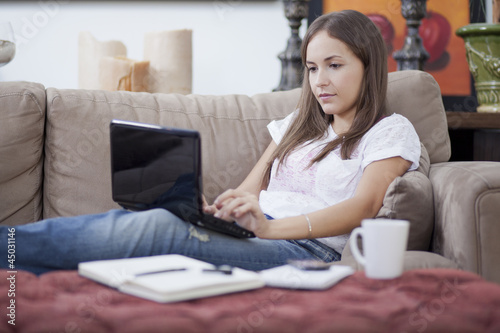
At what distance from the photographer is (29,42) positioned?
2410 millimetres

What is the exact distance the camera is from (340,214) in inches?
53.2

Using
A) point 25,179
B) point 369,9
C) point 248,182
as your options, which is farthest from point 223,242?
point 369,9

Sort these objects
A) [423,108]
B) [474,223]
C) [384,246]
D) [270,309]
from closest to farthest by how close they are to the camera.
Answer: [270,309] < [384,246] < [474,223] < [423,108]

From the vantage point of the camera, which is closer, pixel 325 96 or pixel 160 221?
pixel 160 221

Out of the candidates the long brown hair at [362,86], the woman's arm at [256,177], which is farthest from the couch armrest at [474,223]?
the woman's arm at [256,177]

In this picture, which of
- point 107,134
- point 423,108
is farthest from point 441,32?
point 107,134

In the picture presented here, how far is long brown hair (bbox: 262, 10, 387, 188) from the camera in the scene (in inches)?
60.5

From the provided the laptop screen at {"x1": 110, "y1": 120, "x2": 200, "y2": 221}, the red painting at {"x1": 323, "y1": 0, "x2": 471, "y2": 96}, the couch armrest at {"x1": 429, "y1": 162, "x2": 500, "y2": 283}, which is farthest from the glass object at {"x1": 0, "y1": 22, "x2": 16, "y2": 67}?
the couch armrest at {"x1": 429, "y1": 162, "x2": 500, "y2": 283}

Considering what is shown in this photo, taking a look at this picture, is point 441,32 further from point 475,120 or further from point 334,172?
point 334,172

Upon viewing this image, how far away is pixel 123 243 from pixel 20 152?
64 cm

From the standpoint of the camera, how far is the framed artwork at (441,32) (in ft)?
8.02

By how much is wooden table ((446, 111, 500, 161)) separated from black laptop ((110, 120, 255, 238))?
108cm

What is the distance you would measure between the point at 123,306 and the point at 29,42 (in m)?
1.87

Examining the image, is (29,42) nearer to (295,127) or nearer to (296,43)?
(296,43)
